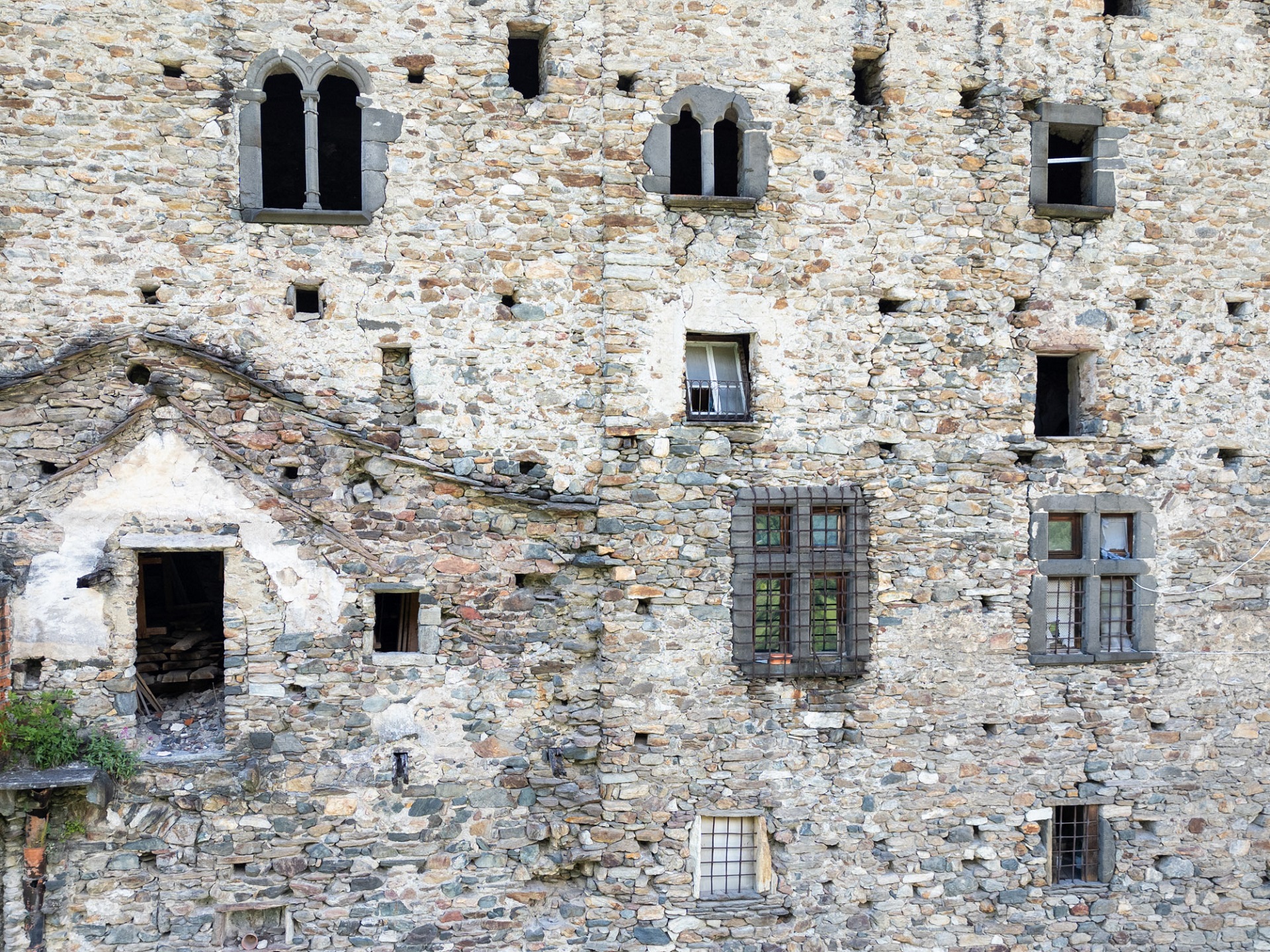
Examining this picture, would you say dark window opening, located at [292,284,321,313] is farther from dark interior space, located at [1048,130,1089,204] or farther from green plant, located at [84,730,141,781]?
dark interior space, located at [1048,130,1089,204]

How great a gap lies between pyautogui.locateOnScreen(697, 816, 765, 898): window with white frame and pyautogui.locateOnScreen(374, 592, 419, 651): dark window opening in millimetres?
3277

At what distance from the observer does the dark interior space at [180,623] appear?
8523 millimetres

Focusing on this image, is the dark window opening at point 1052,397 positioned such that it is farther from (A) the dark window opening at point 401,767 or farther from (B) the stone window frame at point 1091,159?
(A) the dark window opening at point 401,767

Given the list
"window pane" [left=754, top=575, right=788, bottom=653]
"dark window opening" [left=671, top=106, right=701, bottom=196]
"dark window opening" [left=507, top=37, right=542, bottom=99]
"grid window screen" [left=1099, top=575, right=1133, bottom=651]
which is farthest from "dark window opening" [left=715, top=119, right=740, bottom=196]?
"grid window screen" [left=1099, top=575, right=1133, bottom=651]

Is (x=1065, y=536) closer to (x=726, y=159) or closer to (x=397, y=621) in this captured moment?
(x=726, y=159)

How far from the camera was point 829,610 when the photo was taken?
827 cm

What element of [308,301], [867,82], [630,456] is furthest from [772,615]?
[867,82]

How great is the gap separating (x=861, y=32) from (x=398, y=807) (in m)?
8.49

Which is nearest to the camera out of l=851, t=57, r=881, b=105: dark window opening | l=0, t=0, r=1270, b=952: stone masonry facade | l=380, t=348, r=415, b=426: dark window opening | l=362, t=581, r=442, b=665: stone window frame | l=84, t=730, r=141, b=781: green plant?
l=84, t=730, r=141, b=781: green plant

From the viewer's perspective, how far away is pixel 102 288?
24.7 ft

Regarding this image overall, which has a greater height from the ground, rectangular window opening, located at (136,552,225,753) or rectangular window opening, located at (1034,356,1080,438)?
rectangular window opening, located at (1034,356,1080,438)

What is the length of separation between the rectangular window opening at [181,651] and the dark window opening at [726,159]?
20.7ft

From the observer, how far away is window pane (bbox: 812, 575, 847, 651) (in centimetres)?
823

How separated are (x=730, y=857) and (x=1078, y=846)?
359 centimetres
